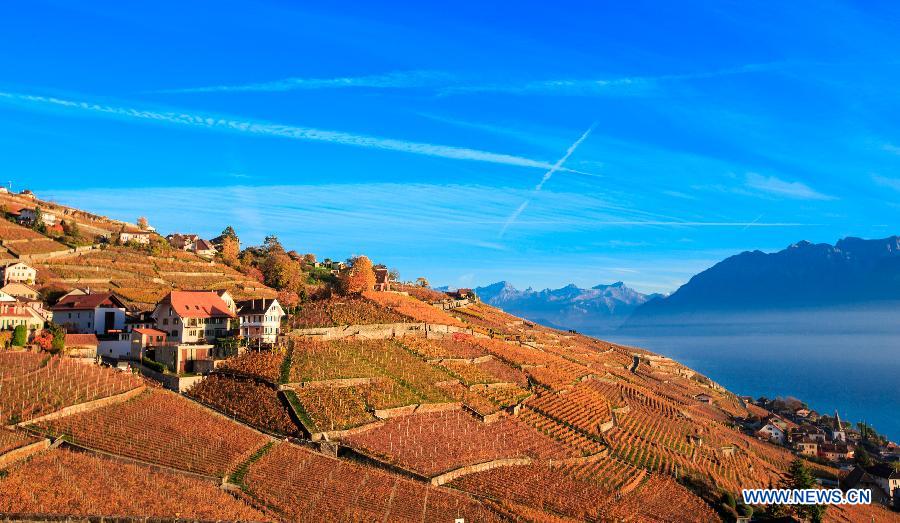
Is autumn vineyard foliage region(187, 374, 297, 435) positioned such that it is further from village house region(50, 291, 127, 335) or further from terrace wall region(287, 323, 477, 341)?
village house region(50, 291, 127, 335)

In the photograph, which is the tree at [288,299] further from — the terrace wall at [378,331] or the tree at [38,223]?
the tree at [38,223]

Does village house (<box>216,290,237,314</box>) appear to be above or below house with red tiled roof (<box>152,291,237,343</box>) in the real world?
above

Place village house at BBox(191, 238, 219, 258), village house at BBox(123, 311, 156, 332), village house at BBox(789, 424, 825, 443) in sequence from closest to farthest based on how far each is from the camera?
1. village house at BBox(123, 311, 156, 332)
2. village house at BBox(789, 424, 825, 443)
3. village house at BBox(191, 238, 219, 258)

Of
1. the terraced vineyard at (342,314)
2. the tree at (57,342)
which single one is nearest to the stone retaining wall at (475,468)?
the terraced vineyard at (342,314)

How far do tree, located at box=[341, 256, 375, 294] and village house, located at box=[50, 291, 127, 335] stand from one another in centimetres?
2765

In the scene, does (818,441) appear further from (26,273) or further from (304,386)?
(26,273)

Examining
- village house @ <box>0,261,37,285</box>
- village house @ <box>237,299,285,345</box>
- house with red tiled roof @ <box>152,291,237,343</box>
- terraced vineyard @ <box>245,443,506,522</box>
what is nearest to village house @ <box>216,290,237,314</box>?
house with red tiled roof @ <box>152,291,237,343</box>

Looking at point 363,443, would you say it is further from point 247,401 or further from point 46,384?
point 46,384

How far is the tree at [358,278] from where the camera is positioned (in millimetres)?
83188

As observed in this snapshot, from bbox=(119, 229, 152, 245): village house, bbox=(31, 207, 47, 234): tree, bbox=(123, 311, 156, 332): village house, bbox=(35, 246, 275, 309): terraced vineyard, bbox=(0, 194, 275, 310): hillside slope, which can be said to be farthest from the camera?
bbox=(119, 229, 152, 245): village house

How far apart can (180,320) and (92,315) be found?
367 inches

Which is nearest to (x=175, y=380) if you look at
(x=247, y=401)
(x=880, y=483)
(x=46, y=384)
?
(x=247, y=401)

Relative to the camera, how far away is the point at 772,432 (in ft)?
287

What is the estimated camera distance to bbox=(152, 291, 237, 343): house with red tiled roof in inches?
2185
